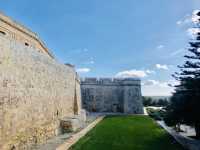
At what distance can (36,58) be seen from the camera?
8.31 metres

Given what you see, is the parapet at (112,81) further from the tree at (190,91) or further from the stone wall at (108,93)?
the tree at (190,91)

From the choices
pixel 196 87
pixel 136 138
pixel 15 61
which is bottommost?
pixel 136 138

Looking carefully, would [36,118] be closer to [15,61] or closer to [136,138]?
[15,61]

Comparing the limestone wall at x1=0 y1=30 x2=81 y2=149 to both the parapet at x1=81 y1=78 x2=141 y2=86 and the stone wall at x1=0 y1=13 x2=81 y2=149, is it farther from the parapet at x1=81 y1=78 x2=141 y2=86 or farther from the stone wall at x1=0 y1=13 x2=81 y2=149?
the parapet at x1=81 y1=78 x2=141 y2=86

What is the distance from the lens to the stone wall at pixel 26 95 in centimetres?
604

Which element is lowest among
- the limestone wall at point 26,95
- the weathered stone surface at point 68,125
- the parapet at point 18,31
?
the weathered stone surface at point 68,125

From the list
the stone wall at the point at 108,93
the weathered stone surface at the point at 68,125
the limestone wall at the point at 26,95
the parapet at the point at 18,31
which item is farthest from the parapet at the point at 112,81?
the weathered stone surface at the point at 68,125

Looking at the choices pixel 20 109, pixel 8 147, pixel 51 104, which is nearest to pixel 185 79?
pixel 51 104

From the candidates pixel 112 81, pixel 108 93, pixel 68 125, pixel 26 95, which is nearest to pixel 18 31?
pixel 68 125

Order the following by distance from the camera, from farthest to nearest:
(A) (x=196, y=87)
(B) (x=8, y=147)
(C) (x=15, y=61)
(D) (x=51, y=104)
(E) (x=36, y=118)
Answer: (D) (x=51, y=104) < (A) (x=196, y=87) < (E) (x=36, y=118) < (C) (x=15, y=61) < (B) (x=8, y=147)

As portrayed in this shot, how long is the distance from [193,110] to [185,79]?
1195 mm

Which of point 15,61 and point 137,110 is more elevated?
point 15,61

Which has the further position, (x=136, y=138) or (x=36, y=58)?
(x=136, y=138)

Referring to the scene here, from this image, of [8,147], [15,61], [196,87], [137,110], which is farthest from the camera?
[137,110]
